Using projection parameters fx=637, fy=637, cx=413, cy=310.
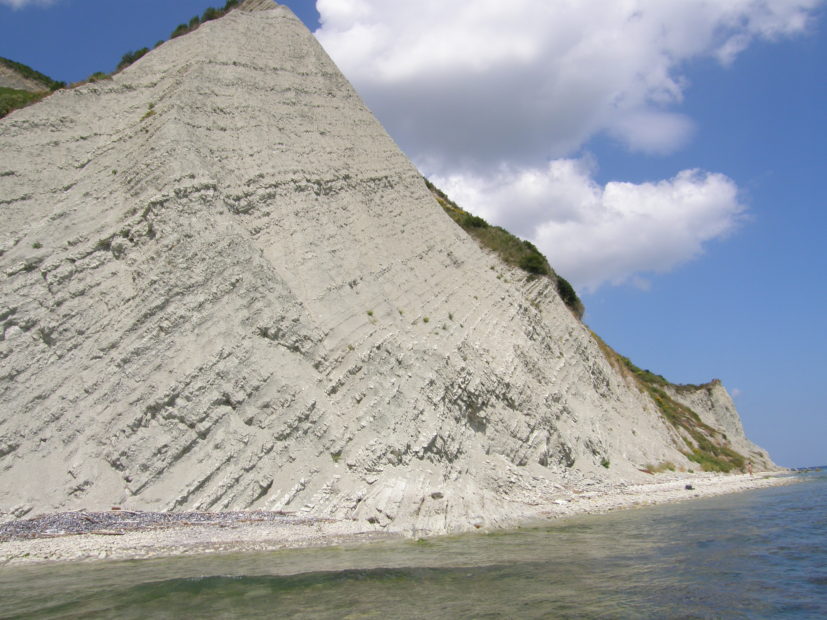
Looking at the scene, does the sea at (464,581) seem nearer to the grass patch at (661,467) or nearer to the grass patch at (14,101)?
the grass patch at (661,467)

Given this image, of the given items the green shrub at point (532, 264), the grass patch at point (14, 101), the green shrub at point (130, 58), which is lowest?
the green shrub at point (532, 264)

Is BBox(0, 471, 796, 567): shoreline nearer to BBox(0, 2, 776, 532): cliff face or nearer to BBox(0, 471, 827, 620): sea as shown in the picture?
BBox(0, 471, 827, 620): sea

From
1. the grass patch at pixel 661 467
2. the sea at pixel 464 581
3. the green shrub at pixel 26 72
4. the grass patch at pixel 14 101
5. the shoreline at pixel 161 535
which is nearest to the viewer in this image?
the sea at pixel 464 581

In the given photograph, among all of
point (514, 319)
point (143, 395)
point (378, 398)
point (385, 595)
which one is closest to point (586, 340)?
point (514, 319)

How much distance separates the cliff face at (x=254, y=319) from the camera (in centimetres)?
1384

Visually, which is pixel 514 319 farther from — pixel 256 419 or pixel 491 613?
pixel 491 613

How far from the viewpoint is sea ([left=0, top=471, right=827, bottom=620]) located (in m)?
7.75

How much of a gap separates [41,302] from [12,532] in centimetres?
601

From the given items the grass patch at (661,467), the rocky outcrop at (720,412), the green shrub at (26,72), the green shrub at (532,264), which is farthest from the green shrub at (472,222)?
the rocky outcrop at (720,412)

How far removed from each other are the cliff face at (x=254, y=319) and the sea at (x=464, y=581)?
8.96 feet

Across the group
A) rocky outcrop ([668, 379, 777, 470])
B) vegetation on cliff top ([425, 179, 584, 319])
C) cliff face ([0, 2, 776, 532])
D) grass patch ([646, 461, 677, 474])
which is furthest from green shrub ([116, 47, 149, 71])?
rocky outcrop ([668, 379, 777, 470])

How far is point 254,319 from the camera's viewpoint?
16.2 m

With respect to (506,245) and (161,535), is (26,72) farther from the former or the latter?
(161,535)

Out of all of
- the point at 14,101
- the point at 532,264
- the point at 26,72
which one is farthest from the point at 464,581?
the point at 26,72
